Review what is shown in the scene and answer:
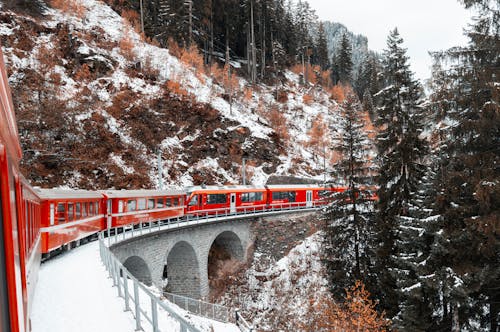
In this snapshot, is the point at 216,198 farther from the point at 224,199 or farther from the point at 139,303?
the point at 139,303

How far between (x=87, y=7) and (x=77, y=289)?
51726mm

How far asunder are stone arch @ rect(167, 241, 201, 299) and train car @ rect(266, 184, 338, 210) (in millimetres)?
9827

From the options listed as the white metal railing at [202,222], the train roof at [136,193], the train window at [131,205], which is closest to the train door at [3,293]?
the white metal railing at [202,222]

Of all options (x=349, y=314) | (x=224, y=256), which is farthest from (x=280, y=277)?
(x=349, y=314)

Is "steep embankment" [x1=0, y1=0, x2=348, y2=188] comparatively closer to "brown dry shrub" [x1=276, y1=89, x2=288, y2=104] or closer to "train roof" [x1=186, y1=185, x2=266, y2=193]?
"brown dry shrub" [x1=276, y1=89, x2=288, y2=104]

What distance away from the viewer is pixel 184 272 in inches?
1022

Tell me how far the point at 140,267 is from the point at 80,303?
1328 centimetres

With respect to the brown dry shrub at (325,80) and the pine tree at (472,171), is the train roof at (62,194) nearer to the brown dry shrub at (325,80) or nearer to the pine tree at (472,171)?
the pine tree at (472,171)

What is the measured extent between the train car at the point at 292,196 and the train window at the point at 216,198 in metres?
5.35

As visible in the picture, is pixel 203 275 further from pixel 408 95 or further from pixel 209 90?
pixel 209 90

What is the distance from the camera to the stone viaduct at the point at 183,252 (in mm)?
19891

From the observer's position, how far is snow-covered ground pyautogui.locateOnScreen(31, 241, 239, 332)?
6.91 metres

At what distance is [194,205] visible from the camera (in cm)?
2747

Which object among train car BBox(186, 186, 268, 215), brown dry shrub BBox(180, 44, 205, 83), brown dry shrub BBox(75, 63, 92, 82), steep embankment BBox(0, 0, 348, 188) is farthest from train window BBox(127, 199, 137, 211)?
brown dry shrub BBox(180, 44, 205, 83)
